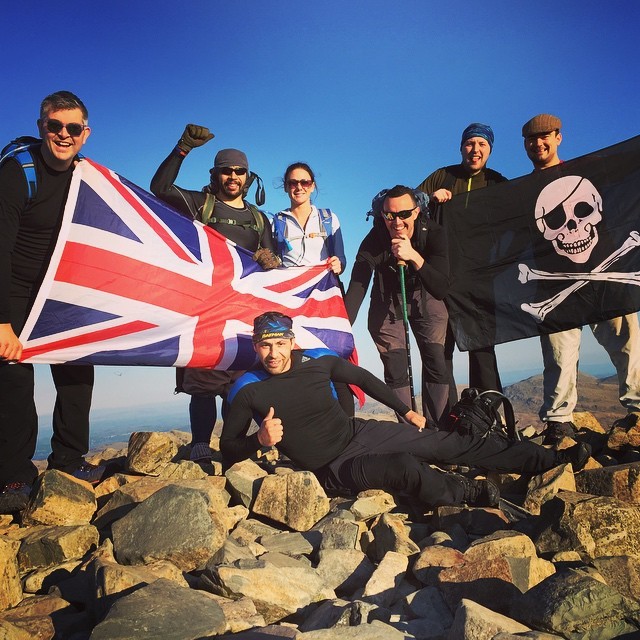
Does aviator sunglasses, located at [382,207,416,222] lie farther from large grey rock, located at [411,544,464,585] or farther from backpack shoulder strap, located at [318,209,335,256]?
large grey rock, located at [411,544,464,585]

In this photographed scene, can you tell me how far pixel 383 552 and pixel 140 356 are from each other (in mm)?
3645

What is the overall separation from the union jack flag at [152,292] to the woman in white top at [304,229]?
21 cm

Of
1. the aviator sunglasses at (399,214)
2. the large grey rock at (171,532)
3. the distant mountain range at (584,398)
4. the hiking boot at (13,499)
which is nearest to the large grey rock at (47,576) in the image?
the large grey rock at (171,532)

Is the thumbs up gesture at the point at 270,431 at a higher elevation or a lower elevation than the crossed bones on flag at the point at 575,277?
lower

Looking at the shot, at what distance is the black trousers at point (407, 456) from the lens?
4.83m

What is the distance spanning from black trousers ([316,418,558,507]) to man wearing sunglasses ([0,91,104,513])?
265cm

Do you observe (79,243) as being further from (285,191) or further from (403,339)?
(403,339)

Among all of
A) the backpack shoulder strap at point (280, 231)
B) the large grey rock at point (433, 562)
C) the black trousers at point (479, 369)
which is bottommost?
the large grey rock at point (433, 562)

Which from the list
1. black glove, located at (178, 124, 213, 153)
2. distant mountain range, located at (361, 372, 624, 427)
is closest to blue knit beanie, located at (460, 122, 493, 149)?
black glove, located at (178, 124, 213, 153)

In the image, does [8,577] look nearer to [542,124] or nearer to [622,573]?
[622,573]

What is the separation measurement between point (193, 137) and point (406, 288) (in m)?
3.16

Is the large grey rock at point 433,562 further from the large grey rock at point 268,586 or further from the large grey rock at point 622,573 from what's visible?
the large grey rock at point 622,573

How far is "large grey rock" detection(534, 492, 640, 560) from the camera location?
369 centimetres

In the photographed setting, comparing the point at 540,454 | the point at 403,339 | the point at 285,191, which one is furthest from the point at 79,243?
the point at 540,454
